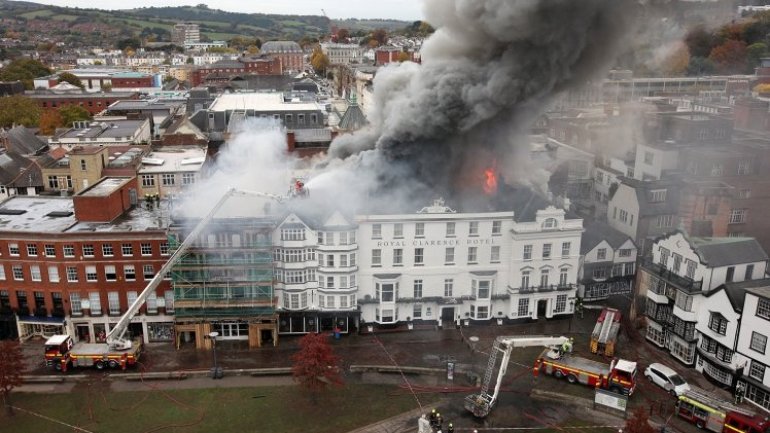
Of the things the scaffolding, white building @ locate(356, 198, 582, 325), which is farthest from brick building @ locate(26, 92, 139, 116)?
white building @ locate(356, 198, 582, 325)

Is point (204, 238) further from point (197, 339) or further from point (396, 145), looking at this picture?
point (396, 145)

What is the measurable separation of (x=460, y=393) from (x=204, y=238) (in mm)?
15996

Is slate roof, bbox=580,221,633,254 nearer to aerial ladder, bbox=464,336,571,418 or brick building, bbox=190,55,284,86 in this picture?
aerial ladder, bbox=464,336,571,418

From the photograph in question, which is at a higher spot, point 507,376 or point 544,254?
point 544,254

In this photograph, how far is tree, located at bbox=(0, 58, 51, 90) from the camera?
127m

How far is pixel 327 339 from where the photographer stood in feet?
124

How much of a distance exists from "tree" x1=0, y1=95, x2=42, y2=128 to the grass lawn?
6734cm

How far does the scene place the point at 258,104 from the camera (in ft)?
234

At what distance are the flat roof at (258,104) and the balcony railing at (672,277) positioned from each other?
3938 cm

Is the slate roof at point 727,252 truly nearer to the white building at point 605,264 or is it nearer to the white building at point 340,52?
the white building at point 605,264

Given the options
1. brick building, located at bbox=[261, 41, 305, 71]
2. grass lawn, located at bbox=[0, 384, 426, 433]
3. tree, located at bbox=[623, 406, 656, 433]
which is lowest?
grass lawn, located at bbox=[0, 384, 426, 433]

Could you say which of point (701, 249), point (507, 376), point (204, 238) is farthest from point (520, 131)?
point (204, 238)

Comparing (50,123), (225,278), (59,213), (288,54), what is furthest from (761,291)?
(288,54)

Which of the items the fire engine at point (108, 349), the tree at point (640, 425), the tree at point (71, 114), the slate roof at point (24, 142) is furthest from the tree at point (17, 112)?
the tree at point (640, 425)
